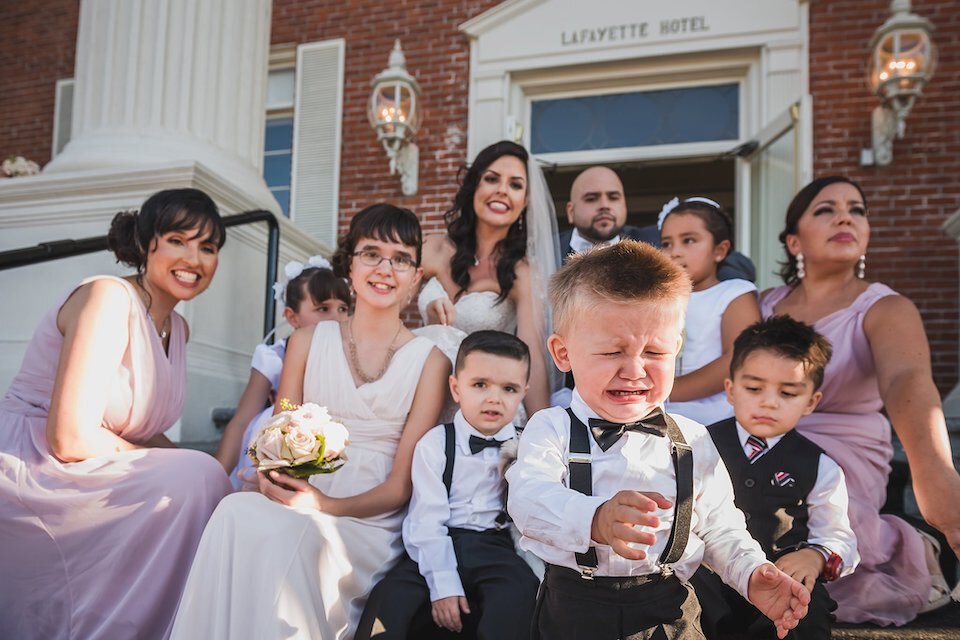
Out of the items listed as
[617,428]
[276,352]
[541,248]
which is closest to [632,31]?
[541,248]

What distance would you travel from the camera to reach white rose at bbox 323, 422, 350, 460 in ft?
7.03

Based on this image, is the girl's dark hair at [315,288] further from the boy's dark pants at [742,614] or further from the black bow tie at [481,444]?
the boy's dark pants at [742,614]

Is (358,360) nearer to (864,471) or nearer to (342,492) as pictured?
(342,492)

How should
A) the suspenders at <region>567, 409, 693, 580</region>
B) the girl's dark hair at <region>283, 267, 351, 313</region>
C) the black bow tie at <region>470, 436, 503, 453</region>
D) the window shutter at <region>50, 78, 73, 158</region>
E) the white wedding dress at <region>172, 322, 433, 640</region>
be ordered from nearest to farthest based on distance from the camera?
1. the suspenders at <region>567, 409, 693, 580</region>
2. the white wedding dress at <region>172, 322, 433, 640</region>
3. the black bow tie at <region>470, 436, 503, 453</region>
4. the girl's dark hair at <region>283, 267, 351, 313</region>
5. the window shutter at <region>50, 78, 73, 158</region>

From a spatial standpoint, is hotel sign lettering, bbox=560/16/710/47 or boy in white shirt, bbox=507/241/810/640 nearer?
boy in white shirt, bbox=507/241/810/640

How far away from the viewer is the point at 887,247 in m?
6.20

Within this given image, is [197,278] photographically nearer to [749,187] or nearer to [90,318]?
[90,318]

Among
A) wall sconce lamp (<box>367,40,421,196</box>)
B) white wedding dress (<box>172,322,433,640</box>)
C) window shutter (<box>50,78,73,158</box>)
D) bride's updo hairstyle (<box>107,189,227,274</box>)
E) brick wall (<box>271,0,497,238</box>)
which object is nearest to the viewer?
white wedding dress (<box>172,322,433,640</box>)

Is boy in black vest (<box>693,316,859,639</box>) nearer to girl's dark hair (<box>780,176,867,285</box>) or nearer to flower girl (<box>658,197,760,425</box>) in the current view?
flower girl (<box>658,197,760,425</box>)

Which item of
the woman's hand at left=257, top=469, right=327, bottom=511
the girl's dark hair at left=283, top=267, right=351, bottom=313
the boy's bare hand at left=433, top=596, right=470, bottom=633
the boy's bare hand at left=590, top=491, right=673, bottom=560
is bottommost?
the boy's bare hand at left=433, top=596, right=470, bottom=633

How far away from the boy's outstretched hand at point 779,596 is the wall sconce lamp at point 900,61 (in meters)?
5.69

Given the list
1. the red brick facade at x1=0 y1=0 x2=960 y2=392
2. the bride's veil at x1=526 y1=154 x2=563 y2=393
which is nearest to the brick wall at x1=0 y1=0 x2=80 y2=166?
the red brick facade at x1=0 y1=0 x2=960 y2=392

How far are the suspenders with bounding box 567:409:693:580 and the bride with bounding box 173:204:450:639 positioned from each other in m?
0.90

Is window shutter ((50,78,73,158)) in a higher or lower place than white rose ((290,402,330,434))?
higher
